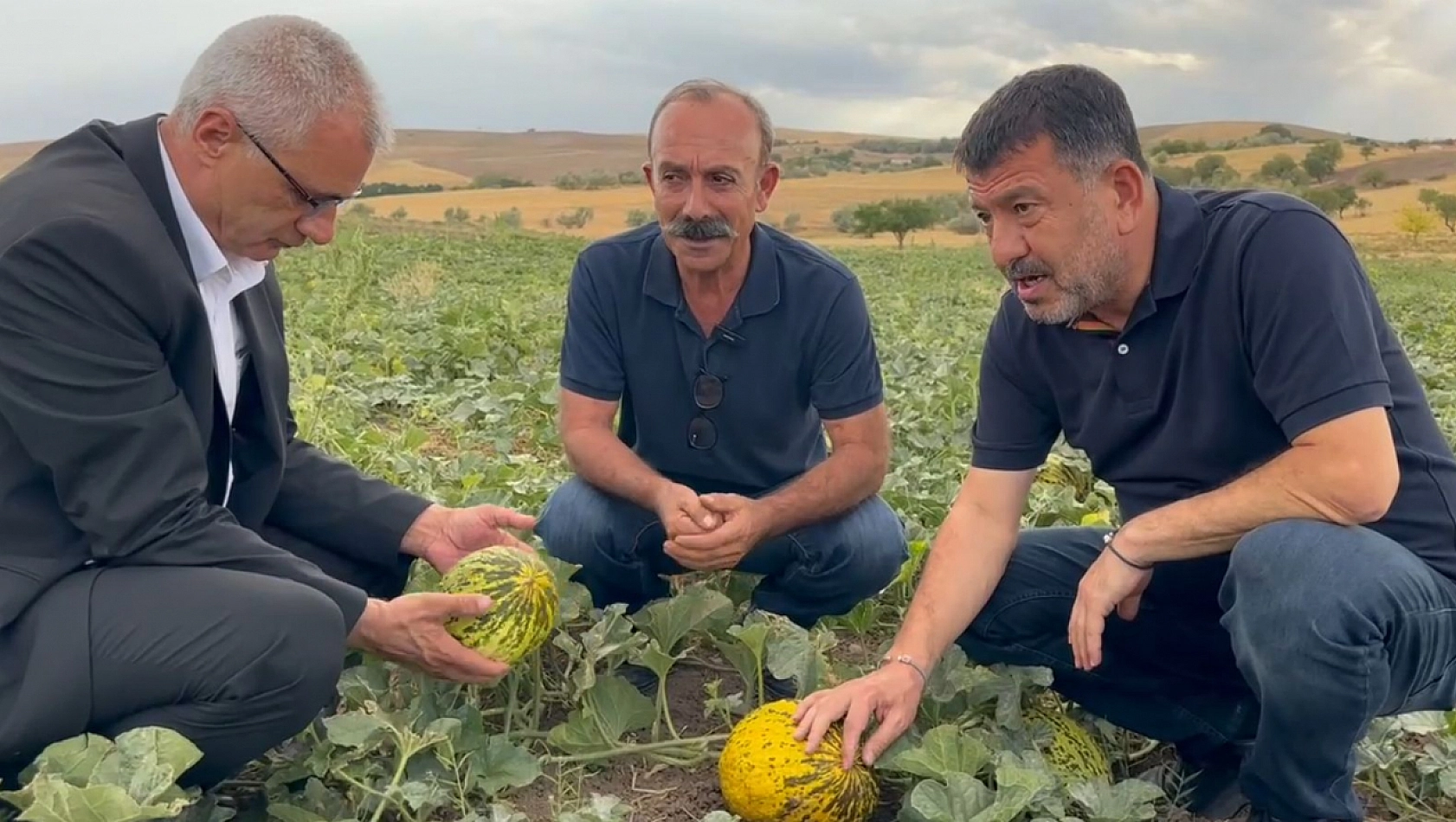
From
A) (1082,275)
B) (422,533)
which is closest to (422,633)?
(422,533)

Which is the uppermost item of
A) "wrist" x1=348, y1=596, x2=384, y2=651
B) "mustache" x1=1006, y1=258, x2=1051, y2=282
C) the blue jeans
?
"mustache" x1=1006, y1=258, x2=1051, y2=282

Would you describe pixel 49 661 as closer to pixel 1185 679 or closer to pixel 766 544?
pixel 766 544

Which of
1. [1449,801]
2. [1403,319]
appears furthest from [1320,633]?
[1403,319]

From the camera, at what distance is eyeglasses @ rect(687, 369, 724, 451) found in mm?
4078

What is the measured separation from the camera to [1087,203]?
313 cm

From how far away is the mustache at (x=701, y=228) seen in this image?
3977 millimetres

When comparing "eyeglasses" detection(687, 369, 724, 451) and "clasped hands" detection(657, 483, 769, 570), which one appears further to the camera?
"eyeglasses" detection(687, 369, 724, 451)

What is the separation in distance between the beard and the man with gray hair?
1518mm

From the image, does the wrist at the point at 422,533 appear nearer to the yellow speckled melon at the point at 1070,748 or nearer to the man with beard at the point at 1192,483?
the man with beard at the point at 1192,483

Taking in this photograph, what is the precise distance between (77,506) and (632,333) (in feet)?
5.89

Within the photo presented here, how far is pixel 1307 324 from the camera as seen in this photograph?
9.55ft

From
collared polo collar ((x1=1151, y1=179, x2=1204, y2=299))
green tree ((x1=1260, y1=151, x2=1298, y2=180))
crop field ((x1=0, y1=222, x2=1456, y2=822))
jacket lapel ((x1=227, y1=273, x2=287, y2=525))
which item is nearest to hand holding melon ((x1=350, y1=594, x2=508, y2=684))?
crop field ((x1=0, y1=222, x2=1456, y2=822))

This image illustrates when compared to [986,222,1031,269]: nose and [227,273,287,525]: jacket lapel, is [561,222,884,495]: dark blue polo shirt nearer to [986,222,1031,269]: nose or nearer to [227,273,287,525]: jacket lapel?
[986,222,1031,269]: nose

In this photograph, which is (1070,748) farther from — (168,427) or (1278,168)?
(1278,168)
